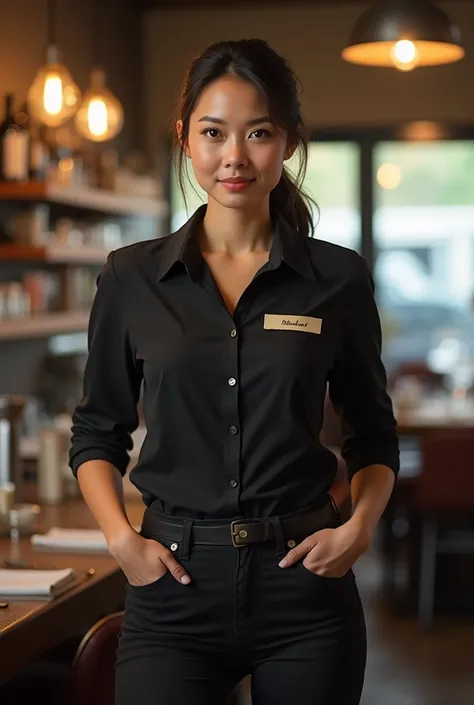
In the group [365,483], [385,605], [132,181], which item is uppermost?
[132,181]

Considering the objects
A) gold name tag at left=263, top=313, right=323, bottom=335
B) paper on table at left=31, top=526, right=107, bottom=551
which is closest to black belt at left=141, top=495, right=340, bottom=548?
gold name tag at left=263, top=313, right=323, bottom=335

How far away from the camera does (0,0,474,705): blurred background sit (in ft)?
14.5

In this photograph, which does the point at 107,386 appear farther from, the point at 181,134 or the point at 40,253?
the point at 40,253

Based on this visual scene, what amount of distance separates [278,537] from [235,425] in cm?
18

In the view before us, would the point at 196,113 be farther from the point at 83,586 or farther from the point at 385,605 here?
the point at 385,605

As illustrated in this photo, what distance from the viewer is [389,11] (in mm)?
3875

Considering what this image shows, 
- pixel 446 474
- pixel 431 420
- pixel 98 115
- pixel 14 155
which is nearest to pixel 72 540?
pixel 14 155

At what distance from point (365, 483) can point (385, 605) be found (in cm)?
411

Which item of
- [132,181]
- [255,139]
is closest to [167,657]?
[255,139]

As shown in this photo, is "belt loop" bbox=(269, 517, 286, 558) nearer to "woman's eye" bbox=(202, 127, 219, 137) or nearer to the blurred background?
the blurred background

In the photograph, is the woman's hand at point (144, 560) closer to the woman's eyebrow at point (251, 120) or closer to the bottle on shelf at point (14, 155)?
the woman's eyebrow at point (251, 120)

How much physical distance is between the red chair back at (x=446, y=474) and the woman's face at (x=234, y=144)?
3.59m

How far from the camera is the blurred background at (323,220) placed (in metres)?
4.43

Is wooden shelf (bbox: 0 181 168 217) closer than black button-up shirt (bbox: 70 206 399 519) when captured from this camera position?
No
